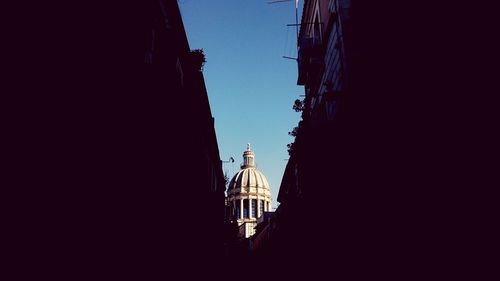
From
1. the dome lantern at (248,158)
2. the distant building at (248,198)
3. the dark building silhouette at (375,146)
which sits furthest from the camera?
the dome lantern at (248,158)

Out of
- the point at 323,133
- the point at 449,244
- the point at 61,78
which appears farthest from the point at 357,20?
the point at 61,78

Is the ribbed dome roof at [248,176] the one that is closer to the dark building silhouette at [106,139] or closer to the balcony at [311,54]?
the balcony at [311,54]

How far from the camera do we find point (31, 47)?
2996 mm

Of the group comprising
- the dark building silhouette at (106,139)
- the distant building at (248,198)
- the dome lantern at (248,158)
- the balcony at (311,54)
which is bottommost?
the dark building silhouette at (106,139)

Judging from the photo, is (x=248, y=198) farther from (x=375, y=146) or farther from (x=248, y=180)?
(x=375, y=146)

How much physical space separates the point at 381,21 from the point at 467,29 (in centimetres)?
298

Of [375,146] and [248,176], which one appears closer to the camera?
[375,146]

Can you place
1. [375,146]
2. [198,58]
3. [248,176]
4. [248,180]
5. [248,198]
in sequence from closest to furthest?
[375,146]
[198,58]
[248,198]
[248,180]
[248,176]

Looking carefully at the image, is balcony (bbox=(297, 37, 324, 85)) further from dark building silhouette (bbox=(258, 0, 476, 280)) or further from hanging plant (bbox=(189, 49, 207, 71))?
hanging plant (bbox=(189, 49, 207, 71))

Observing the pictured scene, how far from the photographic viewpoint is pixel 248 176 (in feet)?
252

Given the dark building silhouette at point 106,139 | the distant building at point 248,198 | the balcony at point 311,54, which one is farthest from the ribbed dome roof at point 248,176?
the dark building silhouette at point 106,139

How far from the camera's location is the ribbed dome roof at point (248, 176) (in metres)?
75.4

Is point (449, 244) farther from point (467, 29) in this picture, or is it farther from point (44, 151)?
point (44, 151)

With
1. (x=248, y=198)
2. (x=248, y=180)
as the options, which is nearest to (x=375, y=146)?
(x=248, y=198)
